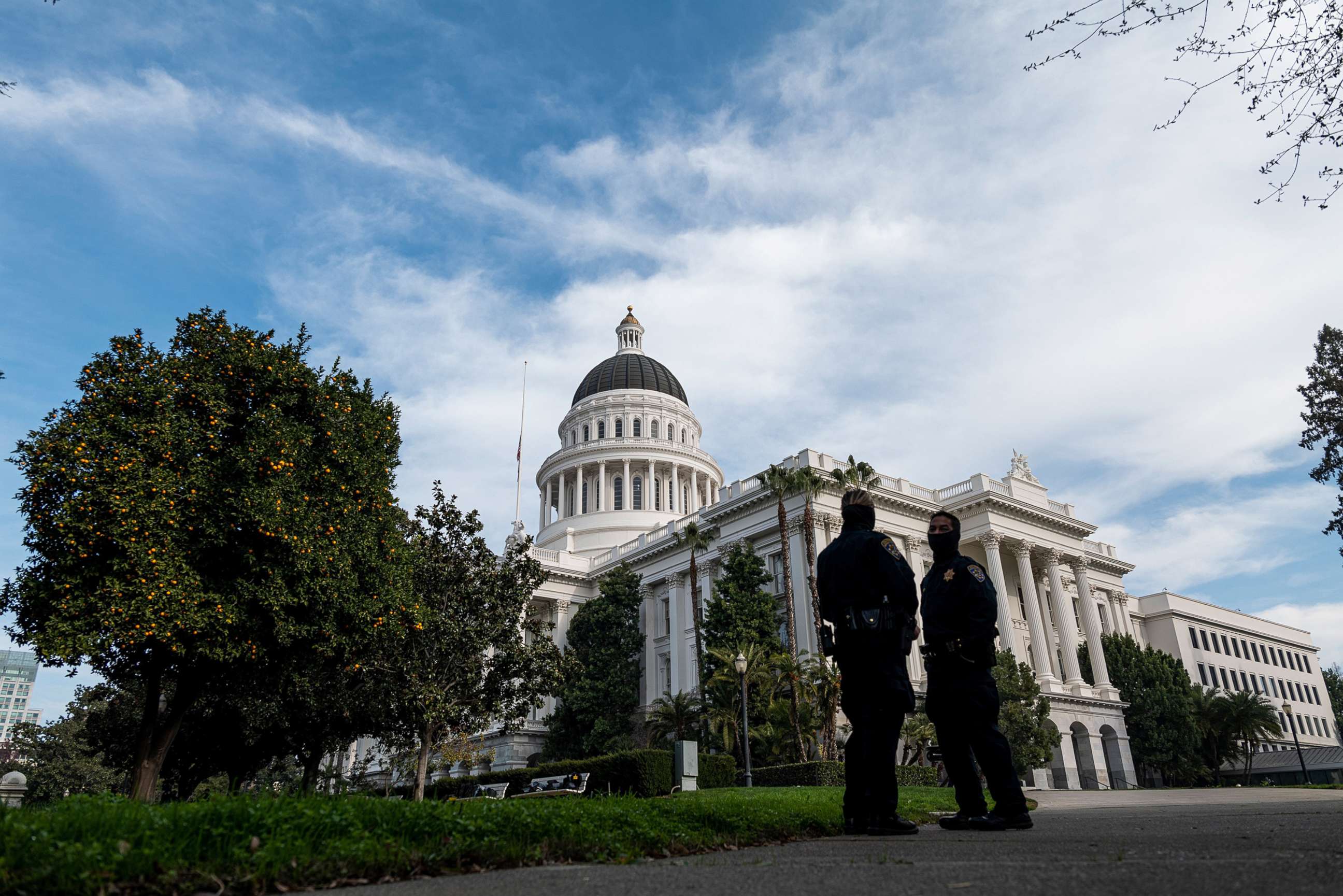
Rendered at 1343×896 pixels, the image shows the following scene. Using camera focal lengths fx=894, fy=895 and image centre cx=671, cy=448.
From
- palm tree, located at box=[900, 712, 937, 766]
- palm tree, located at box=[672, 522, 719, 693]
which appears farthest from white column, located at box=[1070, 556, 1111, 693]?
palm tree, located at box=[672, 522, 719, 693]

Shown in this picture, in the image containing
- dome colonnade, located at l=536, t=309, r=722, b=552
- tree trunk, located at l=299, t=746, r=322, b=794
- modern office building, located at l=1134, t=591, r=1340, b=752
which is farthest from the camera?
dome colonnade, located at l=536, t=309, r=722, b=552

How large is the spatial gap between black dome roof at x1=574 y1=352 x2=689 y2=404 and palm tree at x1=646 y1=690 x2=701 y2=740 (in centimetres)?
3844

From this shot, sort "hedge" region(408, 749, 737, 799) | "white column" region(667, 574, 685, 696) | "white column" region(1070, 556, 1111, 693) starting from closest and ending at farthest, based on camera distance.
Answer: "hedge" region(408, 749, 737, 799)
"white column" region(1070, 556, 1111, 693)
"white column" region(667, 574, 685, 696)

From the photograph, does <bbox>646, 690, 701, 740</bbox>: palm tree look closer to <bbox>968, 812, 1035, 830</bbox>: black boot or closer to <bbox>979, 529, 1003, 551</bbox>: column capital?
<bbox>979, 529, 1003, 551</bbox>: column capital

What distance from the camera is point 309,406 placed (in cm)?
2142

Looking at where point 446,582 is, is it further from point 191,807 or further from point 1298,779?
point 1298,779

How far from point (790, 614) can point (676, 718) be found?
24.0 feet

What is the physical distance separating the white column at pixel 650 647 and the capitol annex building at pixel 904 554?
3.9 inches

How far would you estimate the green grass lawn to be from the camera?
4.00 m

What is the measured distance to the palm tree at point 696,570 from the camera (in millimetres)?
43094

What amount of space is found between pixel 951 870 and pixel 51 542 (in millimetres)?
19120

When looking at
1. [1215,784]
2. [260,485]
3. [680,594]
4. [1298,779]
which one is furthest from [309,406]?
[1298,779]

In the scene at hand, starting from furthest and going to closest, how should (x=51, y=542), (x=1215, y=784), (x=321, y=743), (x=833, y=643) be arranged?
(x=1215, y=784) < (x=321, y=743) < (x=51, y=542) < (x=833, y=643)

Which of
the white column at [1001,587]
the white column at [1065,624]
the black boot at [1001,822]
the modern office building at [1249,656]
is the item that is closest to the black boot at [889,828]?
the black boot at [1001,822]
